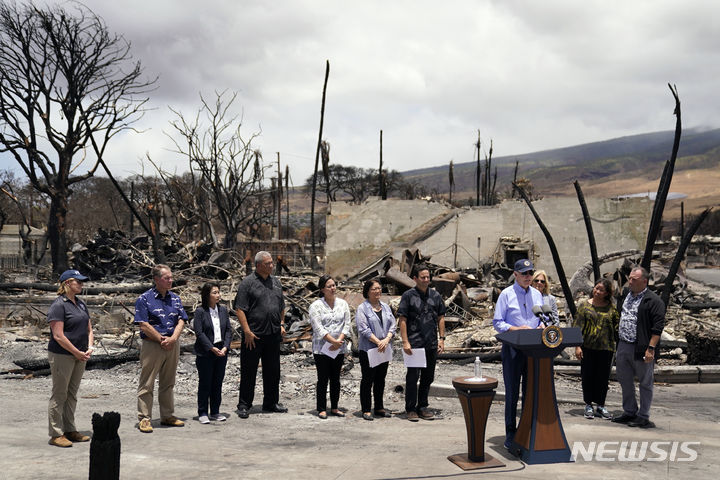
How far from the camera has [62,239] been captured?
2758 cm

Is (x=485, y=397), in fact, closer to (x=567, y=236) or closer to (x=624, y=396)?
(x=624, y=396)

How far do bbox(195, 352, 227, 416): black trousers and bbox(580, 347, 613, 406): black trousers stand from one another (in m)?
4.13

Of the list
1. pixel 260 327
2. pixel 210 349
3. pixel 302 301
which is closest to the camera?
pixel 210 349

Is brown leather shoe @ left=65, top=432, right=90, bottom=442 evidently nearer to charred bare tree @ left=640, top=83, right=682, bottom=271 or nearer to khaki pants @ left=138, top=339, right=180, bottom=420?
khaki pants @ left=138, top=339, right=180, bottom=420

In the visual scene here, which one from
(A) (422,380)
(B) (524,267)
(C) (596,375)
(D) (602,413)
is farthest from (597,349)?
(A) (422,380)

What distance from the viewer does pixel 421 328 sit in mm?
7375

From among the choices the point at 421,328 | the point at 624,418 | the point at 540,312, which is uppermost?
the point at 540,312

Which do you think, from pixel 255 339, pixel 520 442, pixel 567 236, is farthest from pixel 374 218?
pixel 520 442

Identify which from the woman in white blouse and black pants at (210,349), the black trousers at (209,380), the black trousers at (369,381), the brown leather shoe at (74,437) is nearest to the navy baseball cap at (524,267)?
the black trousers at (369,381)

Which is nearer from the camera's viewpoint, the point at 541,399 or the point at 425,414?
the point at 541,399

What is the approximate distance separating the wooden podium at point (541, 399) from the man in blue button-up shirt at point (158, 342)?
134 inches

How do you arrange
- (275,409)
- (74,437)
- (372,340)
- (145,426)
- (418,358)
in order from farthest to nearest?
(275,409) < (372,340) < (418,358) < (145,426) < (74,437)

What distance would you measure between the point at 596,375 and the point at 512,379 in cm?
179

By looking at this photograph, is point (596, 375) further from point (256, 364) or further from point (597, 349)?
point (256, 364)
